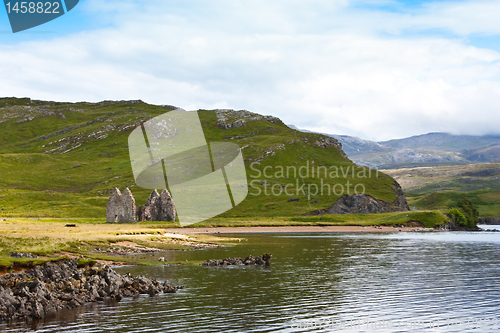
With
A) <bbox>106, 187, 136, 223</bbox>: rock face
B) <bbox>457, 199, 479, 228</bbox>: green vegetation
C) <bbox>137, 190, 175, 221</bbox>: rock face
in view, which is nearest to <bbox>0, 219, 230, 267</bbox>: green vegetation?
<bbox>106, 187, 136, 223</bbox>: rock face

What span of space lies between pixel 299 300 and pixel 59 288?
18437mm

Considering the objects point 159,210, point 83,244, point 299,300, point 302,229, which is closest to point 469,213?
point 302,229

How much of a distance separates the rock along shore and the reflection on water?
1.29 metres

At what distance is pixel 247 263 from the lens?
168 feet

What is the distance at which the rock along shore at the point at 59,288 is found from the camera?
26.4 m

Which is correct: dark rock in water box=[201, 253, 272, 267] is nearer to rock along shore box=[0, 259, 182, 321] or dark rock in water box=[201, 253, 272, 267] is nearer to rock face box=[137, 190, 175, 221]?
rock along shore box=[0, 259, 182, 321]

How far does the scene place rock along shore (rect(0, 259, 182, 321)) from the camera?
26359mm

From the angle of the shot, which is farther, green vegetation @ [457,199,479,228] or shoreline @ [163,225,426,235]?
green vegetation @ [457,199,479,228]

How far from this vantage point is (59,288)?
1222 inches

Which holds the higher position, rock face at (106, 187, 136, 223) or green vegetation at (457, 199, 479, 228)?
rock face at (106, 187, 136, 223)

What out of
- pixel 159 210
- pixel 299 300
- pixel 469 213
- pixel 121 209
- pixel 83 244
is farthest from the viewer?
pixel 469 213

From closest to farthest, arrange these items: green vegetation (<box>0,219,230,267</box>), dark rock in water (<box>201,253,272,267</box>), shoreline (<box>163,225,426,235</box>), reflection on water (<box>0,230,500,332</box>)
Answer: reflection on water (<box>0,230,500,332</box>), green vegetation (<box>0,219,230,267</box>), dark rock in water (<box>201,253,272,267</box>), shoreline (<box>163,225,426,235</box>)

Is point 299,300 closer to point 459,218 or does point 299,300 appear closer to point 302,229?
point 302,229

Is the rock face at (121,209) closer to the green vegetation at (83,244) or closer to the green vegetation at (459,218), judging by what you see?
the green vegetation at (83,244)
